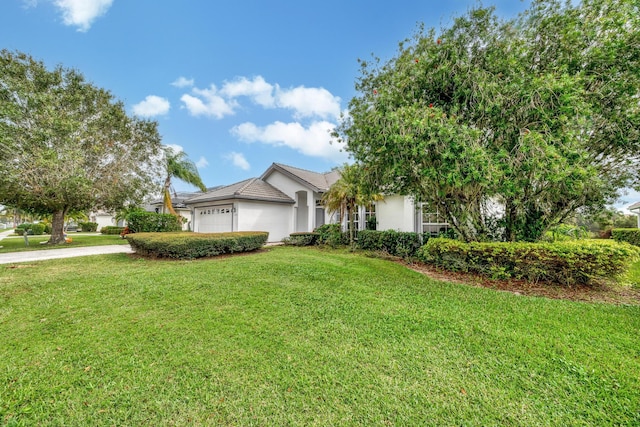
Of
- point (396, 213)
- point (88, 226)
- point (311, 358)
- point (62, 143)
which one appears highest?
point (62, 143)

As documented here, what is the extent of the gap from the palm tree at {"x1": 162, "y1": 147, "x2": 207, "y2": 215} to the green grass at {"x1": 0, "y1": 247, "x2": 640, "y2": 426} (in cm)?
1623

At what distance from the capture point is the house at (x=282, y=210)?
43.3 ft

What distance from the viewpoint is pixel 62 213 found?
16.8m

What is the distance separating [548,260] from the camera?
6.67 m

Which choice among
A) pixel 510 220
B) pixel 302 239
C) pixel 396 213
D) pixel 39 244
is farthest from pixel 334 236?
pixel 39 244

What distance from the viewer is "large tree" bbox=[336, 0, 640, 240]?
549 cm

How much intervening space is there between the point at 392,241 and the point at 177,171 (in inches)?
721

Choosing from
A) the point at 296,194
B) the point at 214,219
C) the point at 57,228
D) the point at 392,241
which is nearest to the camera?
the point at 392,241

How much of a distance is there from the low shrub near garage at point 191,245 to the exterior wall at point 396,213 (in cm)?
668

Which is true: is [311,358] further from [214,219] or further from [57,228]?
[57,228]

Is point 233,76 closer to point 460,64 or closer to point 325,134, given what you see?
point 325,134

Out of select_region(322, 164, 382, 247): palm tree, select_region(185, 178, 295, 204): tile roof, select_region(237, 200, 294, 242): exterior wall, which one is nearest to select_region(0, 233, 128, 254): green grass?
select_region(185, 178, 295, 204): tile roof

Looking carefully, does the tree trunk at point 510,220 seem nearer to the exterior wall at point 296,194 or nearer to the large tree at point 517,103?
the large tree at point 517,103

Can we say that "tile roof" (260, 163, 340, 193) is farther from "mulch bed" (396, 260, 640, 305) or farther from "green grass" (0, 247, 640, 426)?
"green grass" (0, 247, 640, 426)
